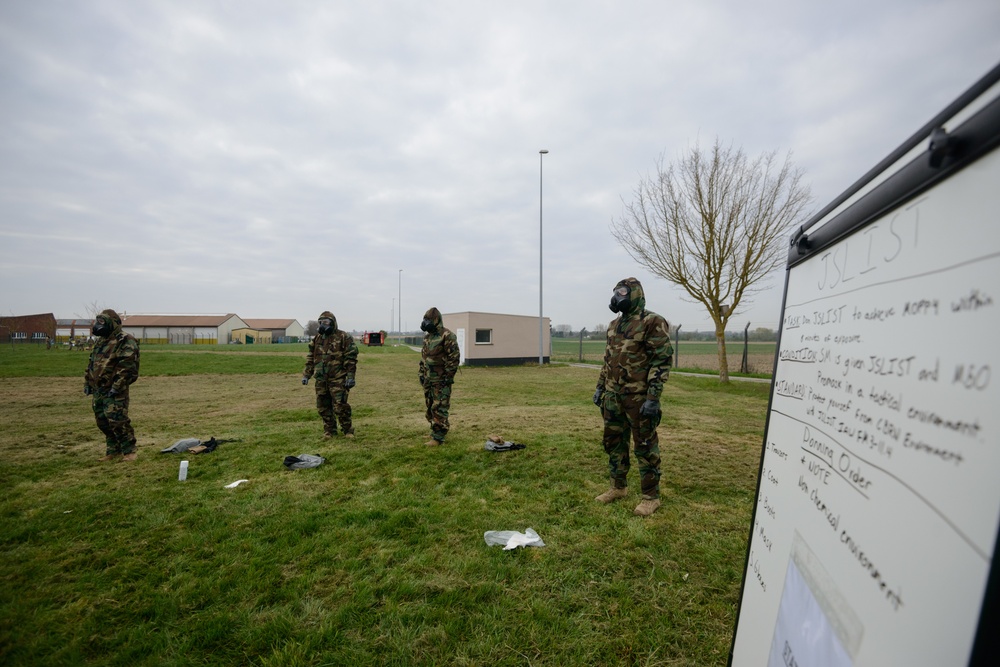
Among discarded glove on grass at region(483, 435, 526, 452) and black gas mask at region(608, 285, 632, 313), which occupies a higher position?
black gas mask at region(608, 285, 632, 313)

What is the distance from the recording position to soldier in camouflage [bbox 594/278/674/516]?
4180 mm

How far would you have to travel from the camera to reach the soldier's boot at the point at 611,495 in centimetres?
457

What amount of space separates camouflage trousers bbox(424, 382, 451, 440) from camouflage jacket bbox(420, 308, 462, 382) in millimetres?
118

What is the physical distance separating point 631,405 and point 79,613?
4483 millimetres

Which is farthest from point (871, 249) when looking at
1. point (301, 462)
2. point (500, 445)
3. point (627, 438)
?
point (301, 462)

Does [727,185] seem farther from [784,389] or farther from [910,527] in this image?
[910,527]

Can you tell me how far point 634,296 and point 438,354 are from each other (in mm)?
3818

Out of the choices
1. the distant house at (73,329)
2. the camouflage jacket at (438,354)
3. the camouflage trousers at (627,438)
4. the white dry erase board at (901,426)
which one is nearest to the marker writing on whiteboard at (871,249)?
the white dry erase board at (901,426)

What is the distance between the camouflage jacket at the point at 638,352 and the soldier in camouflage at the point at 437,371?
323 centimetres

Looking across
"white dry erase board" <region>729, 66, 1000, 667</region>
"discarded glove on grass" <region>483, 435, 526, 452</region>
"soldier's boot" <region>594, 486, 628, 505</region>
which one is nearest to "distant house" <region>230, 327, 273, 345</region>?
"discarded glove on grass" <region>483, 435, 526, 452</region>

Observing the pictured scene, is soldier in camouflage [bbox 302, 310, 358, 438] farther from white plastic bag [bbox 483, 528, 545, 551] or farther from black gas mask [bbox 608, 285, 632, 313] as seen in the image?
black gas mask [bbox 608, 285, 632, 313]

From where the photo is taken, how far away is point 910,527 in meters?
0.80

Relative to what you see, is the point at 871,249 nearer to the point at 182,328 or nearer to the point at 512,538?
the point at 512,538

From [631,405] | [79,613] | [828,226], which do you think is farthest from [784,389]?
[79,613]
